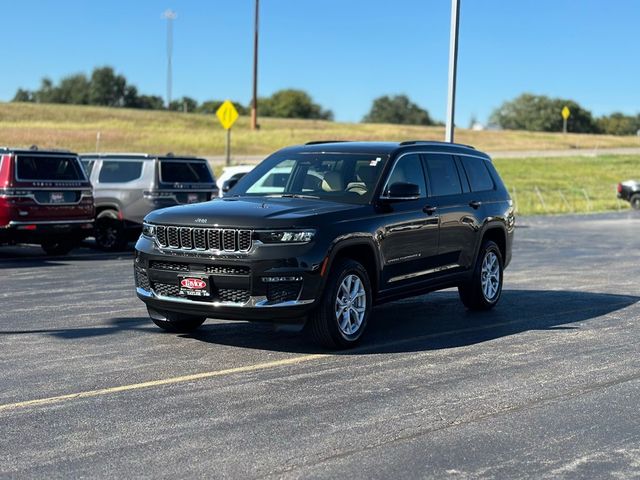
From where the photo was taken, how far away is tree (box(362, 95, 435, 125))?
15475 centimetres

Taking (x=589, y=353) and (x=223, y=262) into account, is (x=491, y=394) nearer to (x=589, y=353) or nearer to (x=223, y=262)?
(x=589, y=353)

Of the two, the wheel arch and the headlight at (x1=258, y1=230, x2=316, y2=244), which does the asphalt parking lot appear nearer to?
the wheel arch

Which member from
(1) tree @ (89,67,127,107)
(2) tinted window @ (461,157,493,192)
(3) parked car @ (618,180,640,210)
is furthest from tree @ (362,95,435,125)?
(2) tinted window @ (461,157,493,192)

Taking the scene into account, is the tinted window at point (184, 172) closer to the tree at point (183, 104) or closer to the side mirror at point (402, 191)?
the side mirror at point (402, 191)

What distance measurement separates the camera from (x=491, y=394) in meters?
6.82

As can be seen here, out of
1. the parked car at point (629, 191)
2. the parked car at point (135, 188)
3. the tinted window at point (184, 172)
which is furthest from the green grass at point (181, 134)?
the tinted window at point (184, 172)

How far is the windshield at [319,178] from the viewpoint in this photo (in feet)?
29.3

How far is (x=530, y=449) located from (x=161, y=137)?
6049cm

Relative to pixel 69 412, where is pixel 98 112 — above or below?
above

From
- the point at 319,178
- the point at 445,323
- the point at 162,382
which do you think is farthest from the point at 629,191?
the point at 162,382

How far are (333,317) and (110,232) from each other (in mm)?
10938

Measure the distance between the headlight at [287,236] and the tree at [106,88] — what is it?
130866 mm

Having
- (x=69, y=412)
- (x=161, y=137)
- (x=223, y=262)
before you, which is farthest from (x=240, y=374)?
(x=161, y=137)

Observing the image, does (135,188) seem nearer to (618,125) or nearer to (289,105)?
(289,105)
